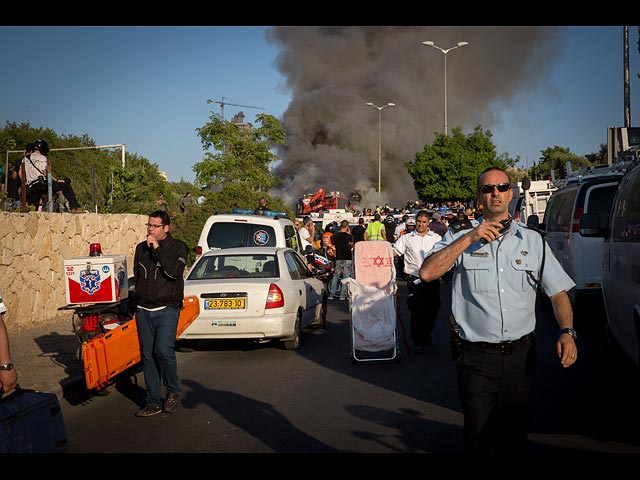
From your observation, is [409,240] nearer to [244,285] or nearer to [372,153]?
[244,285]

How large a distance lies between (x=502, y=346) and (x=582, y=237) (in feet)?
25.8

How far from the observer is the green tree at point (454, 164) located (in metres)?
52.3

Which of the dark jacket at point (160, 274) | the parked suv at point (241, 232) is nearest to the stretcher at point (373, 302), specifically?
the dark jacket at point (160, 274)

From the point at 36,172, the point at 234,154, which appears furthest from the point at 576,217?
the point at 234,154

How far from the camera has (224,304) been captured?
34.3ft

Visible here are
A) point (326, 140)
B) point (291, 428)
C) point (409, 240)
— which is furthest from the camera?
point (326, 140)

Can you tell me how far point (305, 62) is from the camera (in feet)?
262

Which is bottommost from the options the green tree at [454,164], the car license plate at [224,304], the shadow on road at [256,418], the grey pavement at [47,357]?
the shadow on road at [256,418]

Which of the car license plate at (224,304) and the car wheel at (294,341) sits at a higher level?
the car license plate at (224,304)

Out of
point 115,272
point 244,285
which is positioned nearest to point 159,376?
point 115,272

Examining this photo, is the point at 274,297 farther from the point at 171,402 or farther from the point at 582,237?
the point at 582,237

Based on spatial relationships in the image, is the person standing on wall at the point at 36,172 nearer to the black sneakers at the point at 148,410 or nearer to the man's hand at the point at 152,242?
the man's hand at the point at 152,242

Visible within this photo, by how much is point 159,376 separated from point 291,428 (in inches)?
64.0

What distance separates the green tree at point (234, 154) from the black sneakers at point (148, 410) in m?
32.8
